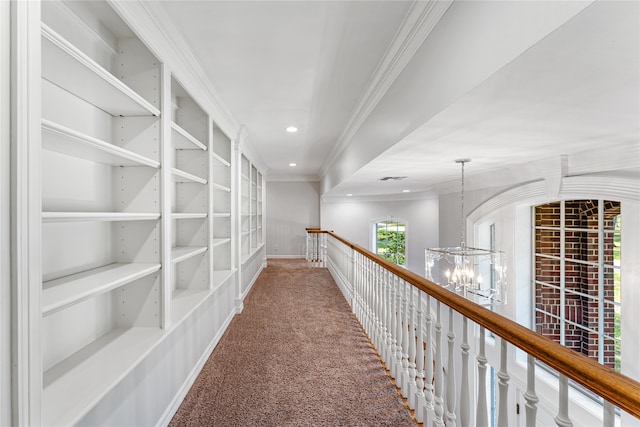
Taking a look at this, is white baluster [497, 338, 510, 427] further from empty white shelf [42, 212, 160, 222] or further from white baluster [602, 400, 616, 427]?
empty white shelf [42, 212, 160, 222]

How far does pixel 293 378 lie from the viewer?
2.30 metres

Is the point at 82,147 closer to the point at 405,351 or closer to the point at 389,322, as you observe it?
the point at 405,351

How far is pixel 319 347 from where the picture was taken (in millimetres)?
2809

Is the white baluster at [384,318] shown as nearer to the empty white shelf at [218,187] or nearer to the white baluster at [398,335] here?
the white baluster at [398,335]

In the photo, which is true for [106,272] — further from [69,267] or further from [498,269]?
[498,269]

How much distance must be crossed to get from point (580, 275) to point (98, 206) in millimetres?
4439

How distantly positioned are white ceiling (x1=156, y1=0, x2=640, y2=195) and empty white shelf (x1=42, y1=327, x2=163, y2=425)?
68.3 inches

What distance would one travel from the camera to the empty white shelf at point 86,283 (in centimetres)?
105

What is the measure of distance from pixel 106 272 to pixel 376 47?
2.01 metres

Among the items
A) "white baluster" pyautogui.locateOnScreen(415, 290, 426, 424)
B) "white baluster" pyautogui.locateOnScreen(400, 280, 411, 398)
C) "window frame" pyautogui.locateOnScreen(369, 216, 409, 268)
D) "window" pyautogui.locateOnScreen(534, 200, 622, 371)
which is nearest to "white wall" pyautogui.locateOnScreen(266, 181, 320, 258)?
"window frame" pyautogui.locateOnScreen(369, 216, 409, 268)

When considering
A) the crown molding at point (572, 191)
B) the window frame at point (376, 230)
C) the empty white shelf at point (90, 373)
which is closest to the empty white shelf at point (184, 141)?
the empty white shelf at point (90, 373)

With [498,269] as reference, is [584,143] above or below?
above

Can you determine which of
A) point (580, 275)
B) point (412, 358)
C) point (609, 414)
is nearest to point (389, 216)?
point (580, 275)

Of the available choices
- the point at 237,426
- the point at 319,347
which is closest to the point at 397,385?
the point at 319,347
